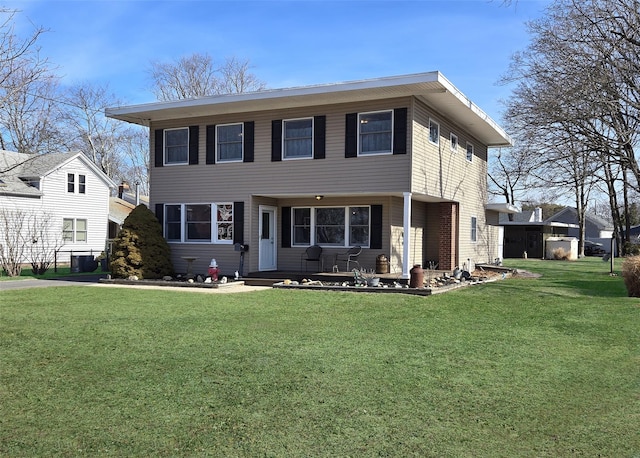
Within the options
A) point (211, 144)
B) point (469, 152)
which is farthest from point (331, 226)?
point (469, 152)

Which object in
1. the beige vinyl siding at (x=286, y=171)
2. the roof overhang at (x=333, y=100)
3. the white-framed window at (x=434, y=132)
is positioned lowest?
the beige vinyl siding at (x=286, y=171)

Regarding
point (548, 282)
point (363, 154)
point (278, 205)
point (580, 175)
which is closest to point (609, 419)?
point (363, 154)

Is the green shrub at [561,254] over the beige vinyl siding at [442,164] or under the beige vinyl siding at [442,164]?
under

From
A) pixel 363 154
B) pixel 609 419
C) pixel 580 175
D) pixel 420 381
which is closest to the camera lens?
pixel 609 419

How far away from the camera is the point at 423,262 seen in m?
18.0

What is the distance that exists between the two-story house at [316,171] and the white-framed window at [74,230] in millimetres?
12780

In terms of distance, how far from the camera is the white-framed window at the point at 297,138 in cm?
1530

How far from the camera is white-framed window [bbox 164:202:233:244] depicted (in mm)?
16391

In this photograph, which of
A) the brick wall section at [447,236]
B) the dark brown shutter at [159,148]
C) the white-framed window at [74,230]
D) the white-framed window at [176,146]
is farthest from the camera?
the white-framed window at [74,230]

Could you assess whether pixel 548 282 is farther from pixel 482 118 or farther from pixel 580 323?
pixel 580 323

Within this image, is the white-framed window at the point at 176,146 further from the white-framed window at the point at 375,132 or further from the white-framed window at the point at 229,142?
the white-framed window at the point at 375,132

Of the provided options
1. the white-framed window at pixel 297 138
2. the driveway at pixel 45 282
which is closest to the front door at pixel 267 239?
the white-framed window at pixel 297 138

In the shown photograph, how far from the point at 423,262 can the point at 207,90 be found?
23.8m

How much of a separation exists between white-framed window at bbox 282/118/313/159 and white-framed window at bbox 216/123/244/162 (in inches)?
56.8
